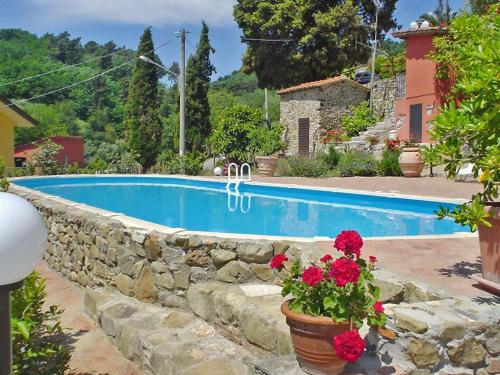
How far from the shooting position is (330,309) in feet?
8.30

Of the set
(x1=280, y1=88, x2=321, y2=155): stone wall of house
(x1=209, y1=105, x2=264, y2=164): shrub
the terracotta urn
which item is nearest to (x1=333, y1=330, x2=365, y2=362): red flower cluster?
the terracotta urn

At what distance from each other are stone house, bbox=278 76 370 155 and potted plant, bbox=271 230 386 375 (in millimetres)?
Result: 19087

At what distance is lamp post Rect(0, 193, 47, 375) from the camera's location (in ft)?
4.97

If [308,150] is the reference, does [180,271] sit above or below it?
below

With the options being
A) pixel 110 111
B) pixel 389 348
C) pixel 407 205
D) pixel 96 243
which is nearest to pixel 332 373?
pixel 389 348

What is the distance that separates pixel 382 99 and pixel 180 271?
19150 millimetres

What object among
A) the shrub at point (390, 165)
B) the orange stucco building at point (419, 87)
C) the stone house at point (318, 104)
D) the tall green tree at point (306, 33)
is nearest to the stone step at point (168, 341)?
the shrub at point (390, 165)

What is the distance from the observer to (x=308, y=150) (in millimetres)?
22500

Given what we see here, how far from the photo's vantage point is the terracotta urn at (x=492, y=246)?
3135 millimetres

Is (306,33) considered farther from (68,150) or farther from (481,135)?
(481,135)

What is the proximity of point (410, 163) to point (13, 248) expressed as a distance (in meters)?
12.9

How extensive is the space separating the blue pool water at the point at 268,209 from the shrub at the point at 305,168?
3.15m

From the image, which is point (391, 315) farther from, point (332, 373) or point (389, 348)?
point (332, 373)

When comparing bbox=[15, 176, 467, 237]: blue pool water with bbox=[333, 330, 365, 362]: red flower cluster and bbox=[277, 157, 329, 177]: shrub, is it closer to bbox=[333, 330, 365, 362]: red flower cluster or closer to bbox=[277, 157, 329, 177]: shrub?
bbox=[277, 157, 329, 177]: shrub
